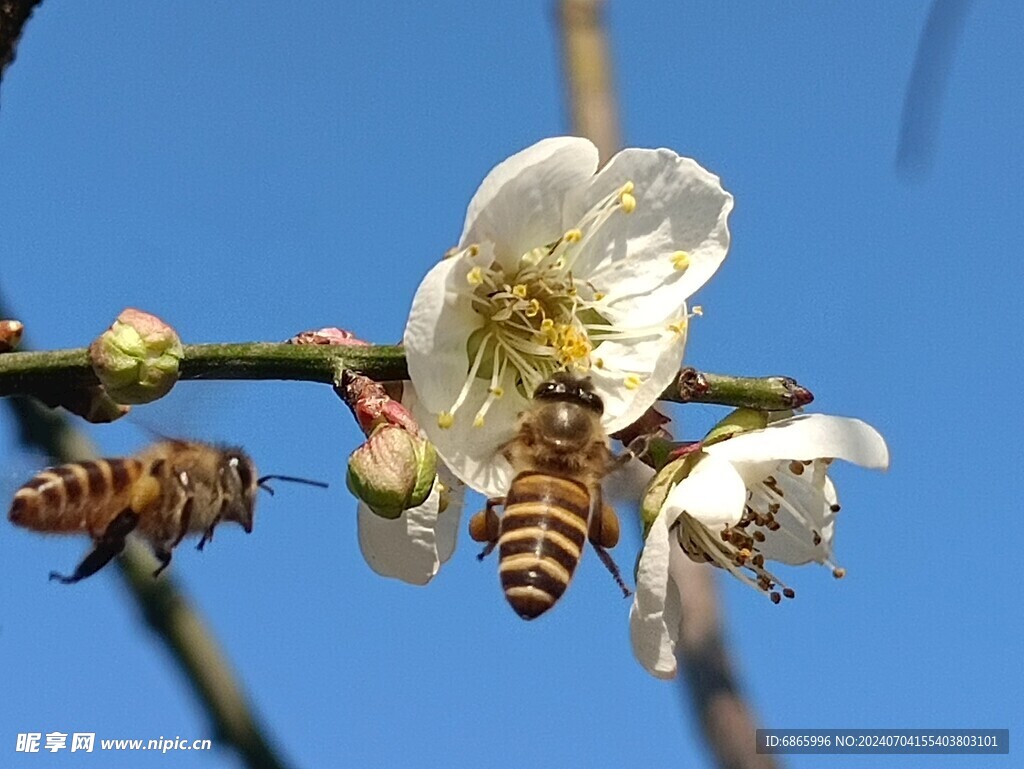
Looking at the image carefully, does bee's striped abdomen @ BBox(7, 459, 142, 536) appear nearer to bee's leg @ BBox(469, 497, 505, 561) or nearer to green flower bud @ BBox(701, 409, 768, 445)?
bee's leg @ BBox(469, 497, 505, 561)

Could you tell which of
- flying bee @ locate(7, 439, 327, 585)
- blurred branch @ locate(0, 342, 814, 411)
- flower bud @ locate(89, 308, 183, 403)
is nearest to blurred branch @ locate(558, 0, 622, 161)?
blurred branch @ locate(0, 342, 814, 411)

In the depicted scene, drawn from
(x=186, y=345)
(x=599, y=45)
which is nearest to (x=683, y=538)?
(x=186, y=345)

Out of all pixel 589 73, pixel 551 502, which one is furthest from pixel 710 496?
pixel 589 73

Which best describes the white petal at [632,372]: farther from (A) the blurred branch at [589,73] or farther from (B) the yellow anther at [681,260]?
(A) the blurred branch at [589,73]

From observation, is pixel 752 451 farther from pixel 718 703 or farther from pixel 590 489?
pixel 718 703

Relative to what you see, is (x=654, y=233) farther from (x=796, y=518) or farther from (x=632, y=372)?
(x=796, y=518)

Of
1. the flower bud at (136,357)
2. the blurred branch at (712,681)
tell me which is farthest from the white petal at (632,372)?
the blurred branch at (712,681)
